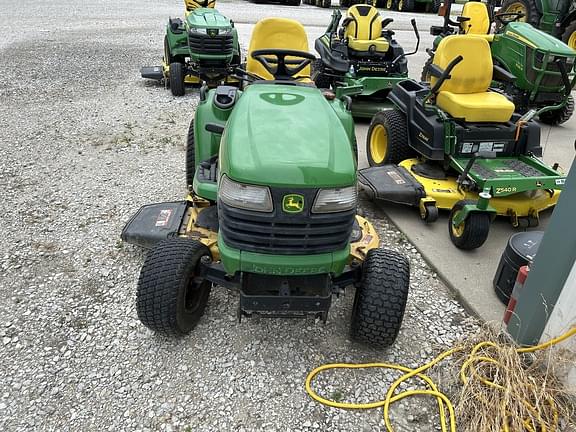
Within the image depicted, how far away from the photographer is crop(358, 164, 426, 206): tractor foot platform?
3.74 metres

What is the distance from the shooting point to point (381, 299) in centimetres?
232

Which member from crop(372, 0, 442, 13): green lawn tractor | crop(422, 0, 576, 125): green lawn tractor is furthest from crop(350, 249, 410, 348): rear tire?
crop(372, 0, 442, 13): green lawn tractor

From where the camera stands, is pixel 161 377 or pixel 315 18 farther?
pixel 315 18

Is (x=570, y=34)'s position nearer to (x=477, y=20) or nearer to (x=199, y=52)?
(x=477, y=20)

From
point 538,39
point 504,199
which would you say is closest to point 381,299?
point 504,199

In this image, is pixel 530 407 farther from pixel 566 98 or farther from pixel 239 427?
pixel 566 98

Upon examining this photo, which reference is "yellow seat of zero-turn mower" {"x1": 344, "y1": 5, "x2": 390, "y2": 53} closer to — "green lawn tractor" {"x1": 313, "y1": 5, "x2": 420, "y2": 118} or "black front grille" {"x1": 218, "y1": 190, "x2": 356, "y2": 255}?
"green lawn tractor" {"x1": 313, "y1": 5, "x2": 420, "y2": 118}

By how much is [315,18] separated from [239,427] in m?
14.8

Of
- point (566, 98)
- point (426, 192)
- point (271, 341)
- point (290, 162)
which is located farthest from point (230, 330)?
point (566, 98)

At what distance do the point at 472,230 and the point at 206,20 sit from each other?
15.8 ft

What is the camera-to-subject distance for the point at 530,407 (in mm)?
2125

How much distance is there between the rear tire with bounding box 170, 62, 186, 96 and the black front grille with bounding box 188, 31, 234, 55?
342 millimetres

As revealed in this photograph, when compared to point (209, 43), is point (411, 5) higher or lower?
lower

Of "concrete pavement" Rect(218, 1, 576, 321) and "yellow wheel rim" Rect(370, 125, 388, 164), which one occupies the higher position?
"yellow wheel rim" Rect(370, 125, 388, 164)
